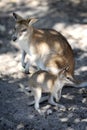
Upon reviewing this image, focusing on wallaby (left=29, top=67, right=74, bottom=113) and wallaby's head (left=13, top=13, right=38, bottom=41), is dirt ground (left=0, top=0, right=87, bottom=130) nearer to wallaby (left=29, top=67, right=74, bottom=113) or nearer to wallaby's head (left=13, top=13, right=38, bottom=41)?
wallaby (left=29, top=67, right=74, bottom=113)

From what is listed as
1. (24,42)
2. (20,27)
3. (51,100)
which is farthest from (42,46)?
(51,100)

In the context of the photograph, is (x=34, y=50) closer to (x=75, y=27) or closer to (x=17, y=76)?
(x=17, y=76)

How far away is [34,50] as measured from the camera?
8.49 metres

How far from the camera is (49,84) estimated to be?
23.7 ft

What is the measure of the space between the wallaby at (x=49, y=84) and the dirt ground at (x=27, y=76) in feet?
0.64

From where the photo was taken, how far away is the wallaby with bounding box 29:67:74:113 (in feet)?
23.5

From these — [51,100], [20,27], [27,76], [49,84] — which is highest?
[20,27]

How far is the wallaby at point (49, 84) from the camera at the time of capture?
23.5ft

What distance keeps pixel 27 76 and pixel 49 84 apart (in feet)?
4.43

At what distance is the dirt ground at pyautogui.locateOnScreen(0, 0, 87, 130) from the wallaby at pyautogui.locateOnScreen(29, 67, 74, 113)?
0.64ft

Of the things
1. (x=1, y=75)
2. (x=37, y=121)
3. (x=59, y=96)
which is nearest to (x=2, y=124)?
(x=37, y=121)

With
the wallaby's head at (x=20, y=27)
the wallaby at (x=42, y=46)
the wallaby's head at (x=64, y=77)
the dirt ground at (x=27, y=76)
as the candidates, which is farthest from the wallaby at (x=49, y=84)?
the wallaby's head at (x=20, y=27)

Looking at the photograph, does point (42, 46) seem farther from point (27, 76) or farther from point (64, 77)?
point (64, 77)

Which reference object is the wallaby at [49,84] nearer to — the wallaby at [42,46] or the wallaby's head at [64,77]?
the wallaby's head at [64,77]
